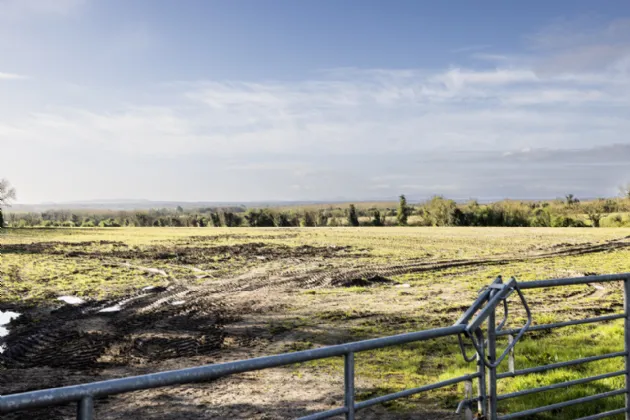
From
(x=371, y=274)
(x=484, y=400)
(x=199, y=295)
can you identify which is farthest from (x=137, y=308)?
(x=484, y=400)

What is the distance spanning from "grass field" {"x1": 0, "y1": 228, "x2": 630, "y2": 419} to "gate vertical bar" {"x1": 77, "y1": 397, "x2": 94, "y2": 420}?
574 centimetres

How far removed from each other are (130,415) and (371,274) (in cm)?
1553

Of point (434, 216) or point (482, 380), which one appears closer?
point (482, 380)

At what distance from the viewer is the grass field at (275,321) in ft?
26.6

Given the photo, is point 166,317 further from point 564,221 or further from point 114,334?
point 564,221

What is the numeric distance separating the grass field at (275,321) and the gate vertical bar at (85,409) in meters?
5.74

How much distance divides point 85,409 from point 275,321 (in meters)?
12.1

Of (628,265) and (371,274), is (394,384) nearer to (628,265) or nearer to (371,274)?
(371,274)

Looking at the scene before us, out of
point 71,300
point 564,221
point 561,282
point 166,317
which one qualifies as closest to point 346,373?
point 561,282

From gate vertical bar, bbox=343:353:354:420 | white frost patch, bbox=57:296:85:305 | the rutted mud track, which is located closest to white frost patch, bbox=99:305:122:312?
the rutted mud track

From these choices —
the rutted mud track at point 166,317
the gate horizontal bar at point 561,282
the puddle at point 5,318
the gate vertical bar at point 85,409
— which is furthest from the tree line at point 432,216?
the gate vertical bar at point 85,409

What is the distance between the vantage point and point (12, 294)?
18406mm

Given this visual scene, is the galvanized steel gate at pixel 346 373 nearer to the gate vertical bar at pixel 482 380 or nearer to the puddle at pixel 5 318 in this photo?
the gate vertical bar at pixel 482 380

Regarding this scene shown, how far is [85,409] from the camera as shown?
6.96 feet
